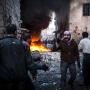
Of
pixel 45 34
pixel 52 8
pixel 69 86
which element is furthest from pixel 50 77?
pixel 45 34

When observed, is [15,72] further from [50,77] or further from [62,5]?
[62,5]

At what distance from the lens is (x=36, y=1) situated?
133 ft

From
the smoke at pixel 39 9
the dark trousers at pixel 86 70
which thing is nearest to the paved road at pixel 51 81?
the dark trousers at pixel 86 70

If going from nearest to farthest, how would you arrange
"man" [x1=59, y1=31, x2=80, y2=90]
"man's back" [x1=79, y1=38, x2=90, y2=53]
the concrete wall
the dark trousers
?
"man" [x1=59, y1=31, x2=80, y2=90], "man's back" [x1=79, y1=38, x2=90, y2=53], the dark trousers, the concrete wall

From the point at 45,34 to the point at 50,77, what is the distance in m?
36.7

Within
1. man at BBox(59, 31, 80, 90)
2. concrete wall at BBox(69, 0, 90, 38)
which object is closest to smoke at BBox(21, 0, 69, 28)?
concrete wall at BBox(69, 0, 90, 38)

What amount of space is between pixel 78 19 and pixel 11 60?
→ 102 feet

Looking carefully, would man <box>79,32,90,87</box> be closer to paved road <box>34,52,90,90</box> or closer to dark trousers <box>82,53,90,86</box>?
dark trousers <box>82,53,90,86</box>

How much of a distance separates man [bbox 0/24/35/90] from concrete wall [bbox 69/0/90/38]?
98.3ft

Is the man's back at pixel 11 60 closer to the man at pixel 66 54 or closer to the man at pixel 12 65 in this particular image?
the man at pixel 12 65

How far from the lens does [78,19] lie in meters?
37.2

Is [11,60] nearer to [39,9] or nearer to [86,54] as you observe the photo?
[86,54]

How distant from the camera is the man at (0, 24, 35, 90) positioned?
21.5 ft

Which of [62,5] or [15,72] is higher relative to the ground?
[62,5]
